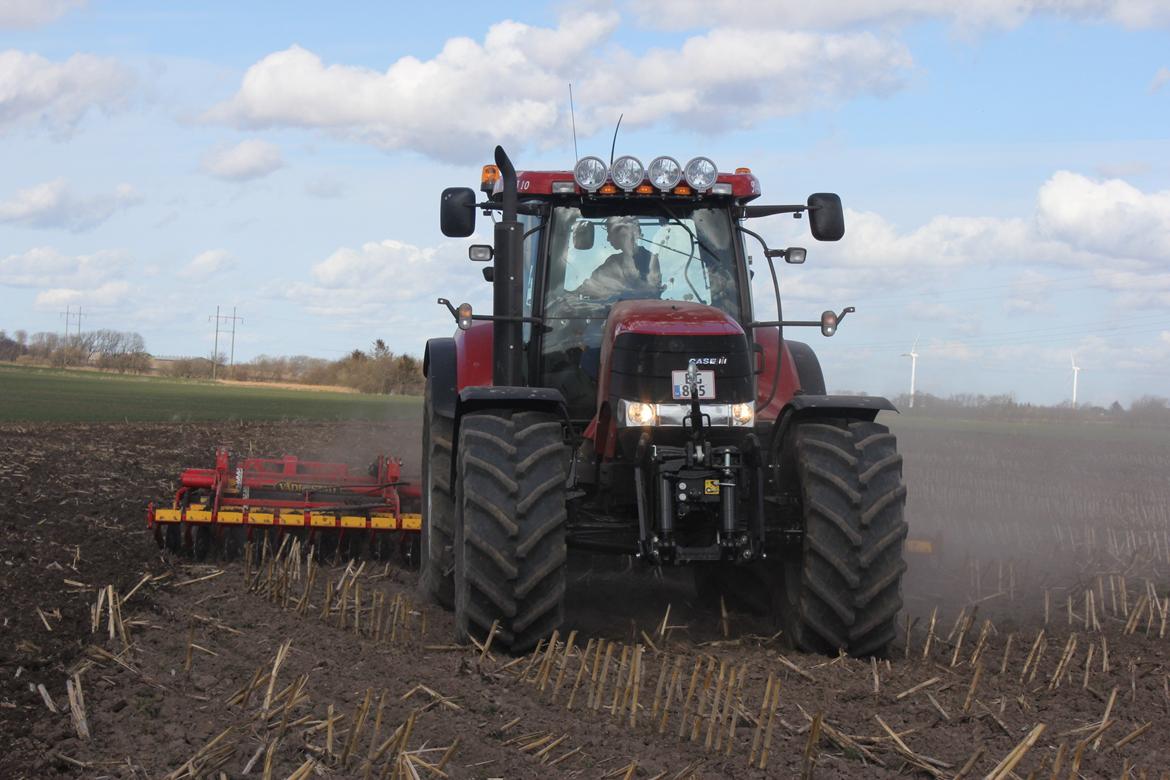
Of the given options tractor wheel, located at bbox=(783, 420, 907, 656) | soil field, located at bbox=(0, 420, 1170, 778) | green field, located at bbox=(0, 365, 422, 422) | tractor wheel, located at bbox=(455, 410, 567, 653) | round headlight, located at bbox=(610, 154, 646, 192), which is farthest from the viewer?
green field, located at bbox=(0, 365, 422, 422)

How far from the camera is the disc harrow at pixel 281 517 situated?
375 inches

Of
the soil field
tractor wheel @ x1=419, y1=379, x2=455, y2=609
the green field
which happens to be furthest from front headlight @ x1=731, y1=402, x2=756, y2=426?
the green field

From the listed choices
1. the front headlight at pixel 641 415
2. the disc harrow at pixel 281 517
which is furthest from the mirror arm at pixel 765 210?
the disc harrow at pixel 281 517

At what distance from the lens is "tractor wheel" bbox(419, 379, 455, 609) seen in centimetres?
786

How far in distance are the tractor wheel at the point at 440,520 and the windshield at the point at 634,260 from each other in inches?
42.3

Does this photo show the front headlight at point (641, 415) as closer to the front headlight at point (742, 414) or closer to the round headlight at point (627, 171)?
the front headlight at point (742, 414)

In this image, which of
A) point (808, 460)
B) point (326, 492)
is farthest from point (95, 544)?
point (808, 460)

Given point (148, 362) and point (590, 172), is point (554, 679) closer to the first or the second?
point (590, 172)

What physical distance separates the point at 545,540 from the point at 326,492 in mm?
4384

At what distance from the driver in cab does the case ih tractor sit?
1 cm

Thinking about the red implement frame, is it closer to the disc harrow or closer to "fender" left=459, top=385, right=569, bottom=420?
the disc harrow

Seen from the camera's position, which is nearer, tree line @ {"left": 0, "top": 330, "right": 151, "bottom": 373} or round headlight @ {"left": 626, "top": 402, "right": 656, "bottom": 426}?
round headlight @ {"left": 626, "top": 402, "right": 656, "bottom": 426}

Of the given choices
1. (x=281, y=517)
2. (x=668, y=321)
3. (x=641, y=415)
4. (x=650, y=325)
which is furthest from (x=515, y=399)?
(x=281, y=517)

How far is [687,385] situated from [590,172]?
57.0 inches
